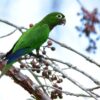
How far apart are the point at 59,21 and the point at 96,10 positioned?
91cm

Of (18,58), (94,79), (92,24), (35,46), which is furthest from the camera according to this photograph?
(92,24)

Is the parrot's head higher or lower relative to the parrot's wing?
higher

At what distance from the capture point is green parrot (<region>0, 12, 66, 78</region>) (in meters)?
3.73

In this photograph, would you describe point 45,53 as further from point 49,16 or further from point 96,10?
point 96,10

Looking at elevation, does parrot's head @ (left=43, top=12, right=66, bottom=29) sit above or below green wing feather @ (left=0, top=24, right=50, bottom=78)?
above

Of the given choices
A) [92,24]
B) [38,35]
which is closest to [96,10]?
[92,24]

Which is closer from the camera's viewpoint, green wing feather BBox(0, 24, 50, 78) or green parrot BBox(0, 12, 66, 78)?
green parrot BBox(0, 12, 66, 78)

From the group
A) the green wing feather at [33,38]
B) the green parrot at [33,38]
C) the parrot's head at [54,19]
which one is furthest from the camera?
the parrot's head at [54,19]

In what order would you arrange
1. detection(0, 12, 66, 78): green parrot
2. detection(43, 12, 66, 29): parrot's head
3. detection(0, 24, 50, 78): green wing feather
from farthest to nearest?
detection(43, 12, 66, 29): parrot's head, detection(0, 24, 50, 78): green wing feather, detection(0, 12, 66, 78): green parrot

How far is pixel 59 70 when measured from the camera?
3105mm

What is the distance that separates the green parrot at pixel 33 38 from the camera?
3.73 metres

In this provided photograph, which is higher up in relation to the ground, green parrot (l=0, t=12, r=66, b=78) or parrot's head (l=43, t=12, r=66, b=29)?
parrot's head (l=43, t=12, r=66, b=29)

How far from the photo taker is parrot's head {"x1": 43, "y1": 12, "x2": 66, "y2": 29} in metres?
4.82

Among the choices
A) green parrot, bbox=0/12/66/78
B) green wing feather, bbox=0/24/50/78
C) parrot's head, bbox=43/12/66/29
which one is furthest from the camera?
parrot's head, bbox=43/12/66/29
